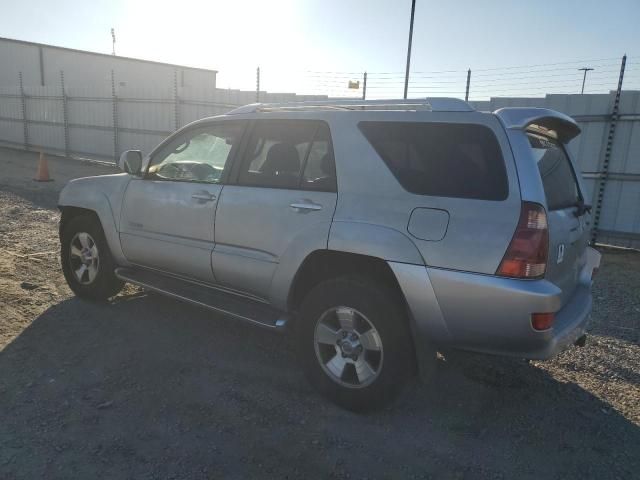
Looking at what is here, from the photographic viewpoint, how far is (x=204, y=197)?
3.74m

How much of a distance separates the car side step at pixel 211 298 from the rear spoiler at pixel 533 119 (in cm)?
184

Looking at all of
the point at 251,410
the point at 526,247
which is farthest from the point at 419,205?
the point at 251,410

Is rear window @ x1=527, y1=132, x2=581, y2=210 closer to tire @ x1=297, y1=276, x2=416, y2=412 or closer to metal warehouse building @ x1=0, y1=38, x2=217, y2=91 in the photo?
tire @ x1=297, y1=276, x2=416, y2=412

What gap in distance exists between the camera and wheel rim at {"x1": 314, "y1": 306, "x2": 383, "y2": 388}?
2977 millimetres

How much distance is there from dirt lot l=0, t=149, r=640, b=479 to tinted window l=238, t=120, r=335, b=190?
4.54ft

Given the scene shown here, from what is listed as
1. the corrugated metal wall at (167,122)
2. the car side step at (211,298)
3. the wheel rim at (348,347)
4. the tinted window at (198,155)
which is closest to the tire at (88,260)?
the car side step at (211,298)

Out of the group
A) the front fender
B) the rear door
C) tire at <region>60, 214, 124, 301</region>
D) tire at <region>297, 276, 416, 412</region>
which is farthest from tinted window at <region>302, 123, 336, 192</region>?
tire at <region>60, 214, 124, 301</region>

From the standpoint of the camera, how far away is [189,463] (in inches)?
101

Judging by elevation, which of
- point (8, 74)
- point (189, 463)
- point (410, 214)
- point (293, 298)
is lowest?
point (189, 463)

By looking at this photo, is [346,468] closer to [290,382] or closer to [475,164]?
[290,382]

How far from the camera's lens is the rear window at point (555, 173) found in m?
2.79

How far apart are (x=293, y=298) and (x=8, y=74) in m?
32.0

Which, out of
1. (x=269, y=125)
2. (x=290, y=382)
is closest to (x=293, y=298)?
(x=290, y=382)

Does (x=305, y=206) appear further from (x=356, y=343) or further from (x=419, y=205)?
(x=356, y=343)
